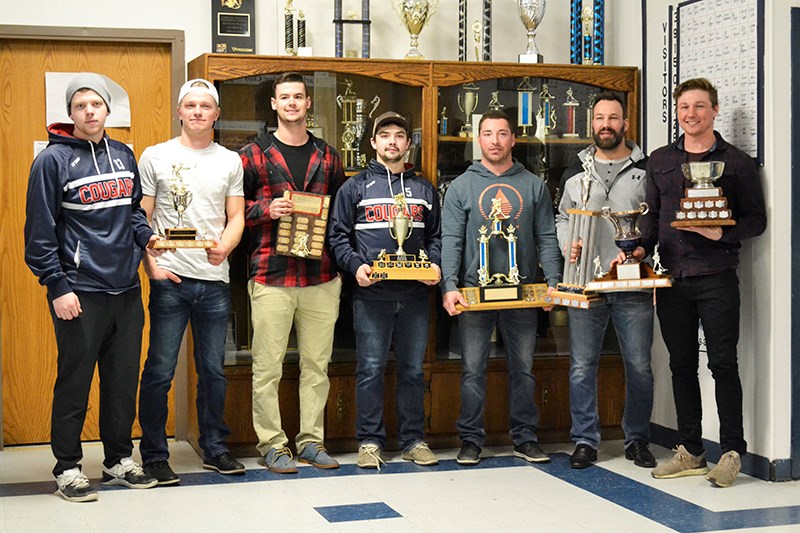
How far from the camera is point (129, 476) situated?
14.8 ft

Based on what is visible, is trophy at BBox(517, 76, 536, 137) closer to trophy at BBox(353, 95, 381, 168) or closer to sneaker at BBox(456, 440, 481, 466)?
trophy at BBox(353, 95, 381, 168)

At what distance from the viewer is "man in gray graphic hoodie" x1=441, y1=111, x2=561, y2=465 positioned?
16.6 feet

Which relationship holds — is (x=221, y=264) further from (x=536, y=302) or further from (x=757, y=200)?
(x=757, y=200)

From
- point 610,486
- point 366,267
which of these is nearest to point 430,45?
point 366,267

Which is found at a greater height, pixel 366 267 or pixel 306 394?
pixel 366 267

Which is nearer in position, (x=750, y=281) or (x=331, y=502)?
(x=331, y=502)

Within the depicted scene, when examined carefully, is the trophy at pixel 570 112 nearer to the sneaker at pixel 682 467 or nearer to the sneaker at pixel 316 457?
the sneaker at pixel 682 467

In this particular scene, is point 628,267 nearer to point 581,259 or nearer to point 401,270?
point 581,259

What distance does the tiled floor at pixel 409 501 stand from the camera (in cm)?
397

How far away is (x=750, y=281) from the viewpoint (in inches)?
189

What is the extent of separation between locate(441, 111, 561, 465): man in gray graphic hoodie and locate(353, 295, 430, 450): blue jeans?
0.20 metres

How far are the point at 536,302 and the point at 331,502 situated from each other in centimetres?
137

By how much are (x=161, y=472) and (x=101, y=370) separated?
510 millimetres

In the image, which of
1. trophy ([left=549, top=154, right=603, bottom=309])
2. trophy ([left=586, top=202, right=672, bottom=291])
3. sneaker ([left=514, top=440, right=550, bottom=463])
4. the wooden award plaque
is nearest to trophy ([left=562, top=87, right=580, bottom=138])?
trophy ([left=549, top=154, right=603, bottom=309])
